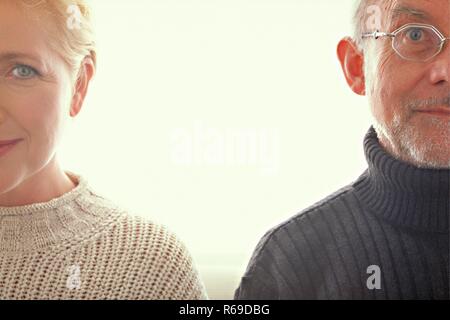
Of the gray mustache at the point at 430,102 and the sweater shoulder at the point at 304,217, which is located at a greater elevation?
the gray mustache at the point at 430,102

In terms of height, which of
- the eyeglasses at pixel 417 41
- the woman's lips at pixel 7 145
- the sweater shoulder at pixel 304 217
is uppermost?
the eyeglasses at pixel 417 41

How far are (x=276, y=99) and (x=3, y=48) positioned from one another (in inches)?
18.6

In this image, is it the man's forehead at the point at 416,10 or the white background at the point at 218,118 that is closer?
the man's forehead at the point at 416,10

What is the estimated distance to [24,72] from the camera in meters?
1.15

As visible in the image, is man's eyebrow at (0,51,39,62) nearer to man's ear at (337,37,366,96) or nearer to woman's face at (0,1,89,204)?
woman's face at (0,1,89,204)

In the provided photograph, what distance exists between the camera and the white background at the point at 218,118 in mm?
1200

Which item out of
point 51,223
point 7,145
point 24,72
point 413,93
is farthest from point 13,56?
point 413,93

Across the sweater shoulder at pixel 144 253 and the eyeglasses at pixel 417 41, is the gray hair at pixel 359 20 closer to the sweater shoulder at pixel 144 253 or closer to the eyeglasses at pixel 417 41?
the eyeglasses at pixel 417 41

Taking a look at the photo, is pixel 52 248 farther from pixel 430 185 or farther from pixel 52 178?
pixel 430 185

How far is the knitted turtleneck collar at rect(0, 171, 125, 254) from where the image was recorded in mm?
1164

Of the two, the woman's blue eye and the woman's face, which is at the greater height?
the woman's blue eye

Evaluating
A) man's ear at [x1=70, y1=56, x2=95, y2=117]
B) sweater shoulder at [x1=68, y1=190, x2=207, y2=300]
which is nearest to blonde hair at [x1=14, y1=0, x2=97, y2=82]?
man's ear at [x1=70, y1=56, x2=95, y2=117]

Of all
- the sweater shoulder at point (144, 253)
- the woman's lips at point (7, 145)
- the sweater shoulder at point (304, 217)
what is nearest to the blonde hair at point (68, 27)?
the woman's lips at point (7, 145)

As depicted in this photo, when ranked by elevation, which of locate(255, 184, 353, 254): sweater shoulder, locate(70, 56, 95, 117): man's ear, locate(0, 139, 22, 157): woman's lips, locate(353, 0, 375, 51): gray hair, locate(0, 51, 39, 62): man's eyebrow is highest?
locate(353, 0, 375, 51): gray hair
